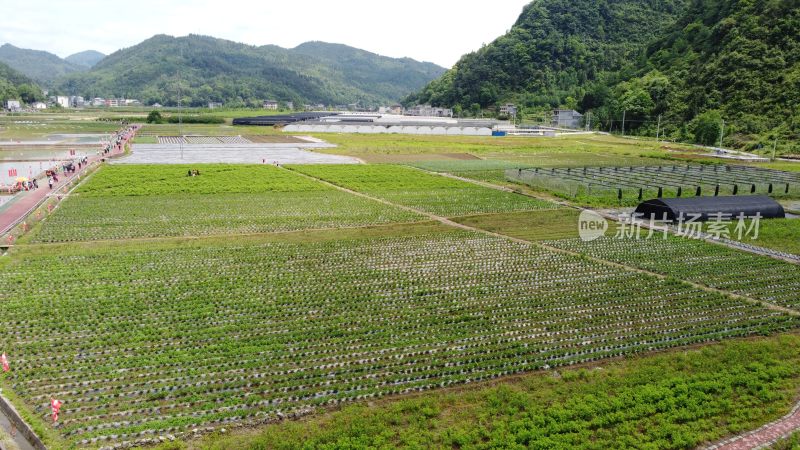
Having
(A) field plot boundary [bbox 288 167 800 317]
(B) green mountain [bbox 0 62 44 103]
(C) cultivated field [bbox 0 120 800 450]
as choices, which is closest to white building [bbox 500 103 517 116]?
(A) field plot boundary [bbox 288 167 800 317]

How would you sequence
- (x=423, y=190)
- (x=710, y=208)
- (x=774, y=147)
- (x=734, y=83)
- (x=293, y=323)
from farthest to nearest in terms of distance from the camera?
(x=734, y=83) < (x=774, y=147) < (x=423, y=190) < (x=710, y=208) < (x=293, y=323)

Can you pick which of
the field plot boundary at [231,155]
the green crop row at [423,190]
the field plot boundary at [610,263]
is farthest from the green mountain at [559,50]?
the field plot boundary at [610,263]

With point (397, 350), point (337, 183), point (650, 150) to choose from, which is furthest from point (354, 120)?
point (397, 350)

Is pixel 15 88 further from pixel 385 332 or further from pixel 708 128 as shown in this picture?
pixel 385 332

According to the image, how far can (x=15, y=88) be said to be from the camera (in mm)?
165375

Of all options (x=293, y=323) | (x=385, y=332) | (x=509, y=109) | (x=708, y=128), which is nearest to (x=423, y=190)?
(x=293, y=323)

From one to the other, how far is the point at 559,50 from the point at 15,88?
543 feet

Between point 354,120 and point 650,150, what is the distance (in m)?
61.0

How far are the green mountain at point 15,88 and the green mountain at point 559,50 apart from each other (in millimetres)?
132133

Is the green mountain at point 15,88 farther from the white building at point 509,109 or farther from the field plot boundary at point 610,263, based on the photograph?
the field plot boundary at point 610,263

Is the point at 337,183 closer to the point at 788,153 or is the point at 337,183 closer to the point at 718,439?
the point at 718,439

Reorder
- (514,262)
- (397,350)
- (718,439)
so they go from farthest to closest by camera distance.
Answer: (514,262)
(397,350)
(718,439)

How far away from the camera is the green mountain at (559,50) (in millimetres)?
150500

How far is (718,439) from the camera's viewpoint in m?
Result: 10.5
